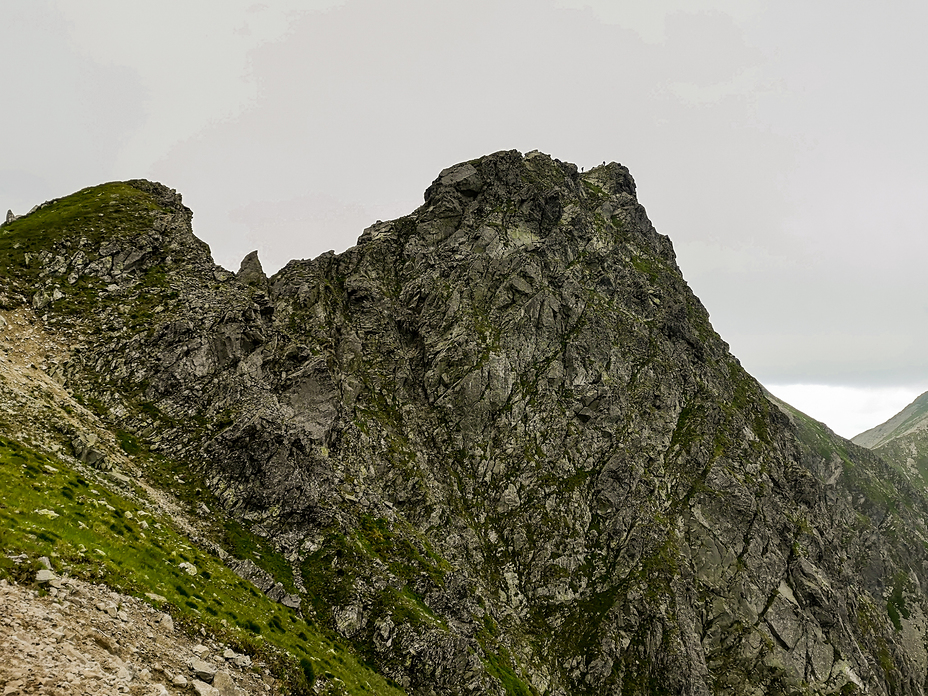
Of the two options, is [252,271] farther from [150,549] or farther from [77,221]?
[150,549]

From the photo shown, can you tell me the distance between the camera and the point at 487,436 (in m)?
81.4

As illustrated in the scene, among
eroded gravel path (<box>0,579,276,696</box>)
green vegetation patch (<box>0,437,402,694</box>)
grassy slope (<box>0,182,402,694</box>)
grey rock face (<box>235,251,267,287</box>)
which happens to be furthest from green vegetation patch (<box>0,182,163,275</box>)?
eroded gravel path (<box>0,579,276,696</box>)

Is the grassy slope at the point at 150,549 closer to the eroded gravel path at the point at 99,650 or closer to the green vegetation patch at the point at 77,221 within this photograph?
the eroded gravel path at the point at 99,650

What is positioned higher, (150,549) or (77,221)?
(77,221)

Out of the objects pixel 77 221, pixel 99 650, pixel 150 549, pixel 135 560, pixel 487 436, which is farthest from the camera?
pixel 487 436

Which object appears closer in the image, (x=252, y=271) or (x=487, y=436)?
(x=487, y=436)

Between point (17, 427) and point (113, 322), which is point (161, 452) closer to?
point (17, 427)

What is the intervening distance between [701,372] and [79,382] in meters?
110

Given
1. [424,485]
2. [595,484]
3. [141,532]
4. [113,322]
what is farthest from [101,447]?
[595,484]

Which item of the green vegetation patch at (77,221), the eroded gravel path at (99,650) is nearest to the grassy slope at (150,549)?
the eroded gravel path at (99,650)

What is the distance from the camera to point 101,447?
38.4m

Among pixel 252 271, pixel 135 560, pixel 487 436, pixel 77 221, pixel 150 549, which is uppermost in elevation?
pixel 252 271

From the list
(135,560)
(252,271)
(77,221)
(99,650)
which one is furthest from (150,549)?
(252,271)

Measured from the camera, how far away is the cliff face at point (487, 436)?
159ft
